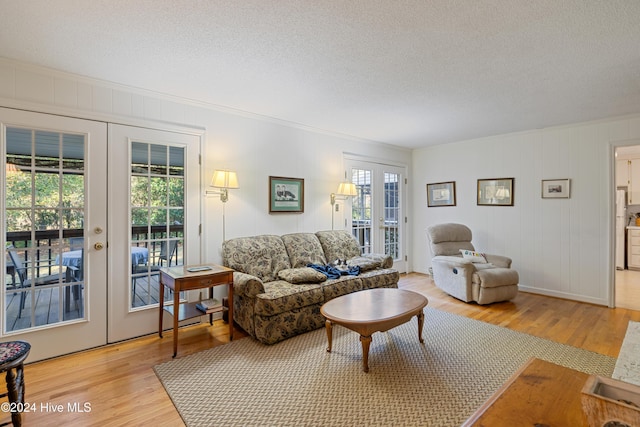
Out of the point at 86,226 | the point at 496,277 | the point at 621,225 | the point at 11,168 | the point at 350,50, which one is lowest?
the point at 496,277

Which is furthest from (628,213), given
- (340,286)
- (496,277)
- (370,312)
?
(370,312)

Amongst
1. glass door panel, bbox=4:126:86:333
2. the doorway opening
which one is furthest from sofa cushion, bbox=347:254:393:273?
the doorway opening

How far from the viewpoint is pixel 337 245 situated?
167 inches

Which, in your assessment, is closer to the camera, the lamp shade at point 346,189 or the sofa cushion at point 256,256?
the sofa cushion at point 256,256

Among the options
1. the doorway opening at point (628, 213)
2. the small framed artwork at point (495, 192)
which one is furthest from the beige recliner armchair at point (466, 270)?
the doorway opening at point (628, 213)

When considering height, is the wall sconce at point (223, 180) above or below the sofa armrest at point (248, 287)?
above

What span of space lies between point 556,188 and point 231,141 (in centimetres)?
443

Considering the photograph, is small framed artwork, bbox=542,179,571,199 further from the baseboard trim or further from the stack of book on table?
the stack of book on table

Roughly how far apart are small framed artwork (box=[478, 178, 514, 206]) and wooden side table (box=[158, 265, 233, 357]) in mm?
4196

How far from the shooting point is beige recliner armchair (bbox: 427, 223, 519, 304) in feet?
12.9

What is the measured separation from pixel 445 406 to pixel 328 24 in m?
2.52

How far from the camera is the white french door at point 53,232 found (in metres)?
2.46

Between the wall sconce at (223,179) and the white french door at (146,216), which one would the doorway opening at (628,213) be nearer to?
the wall sconce at (223,179)

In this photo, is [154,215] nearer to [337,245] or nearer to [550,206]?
[337,245]
